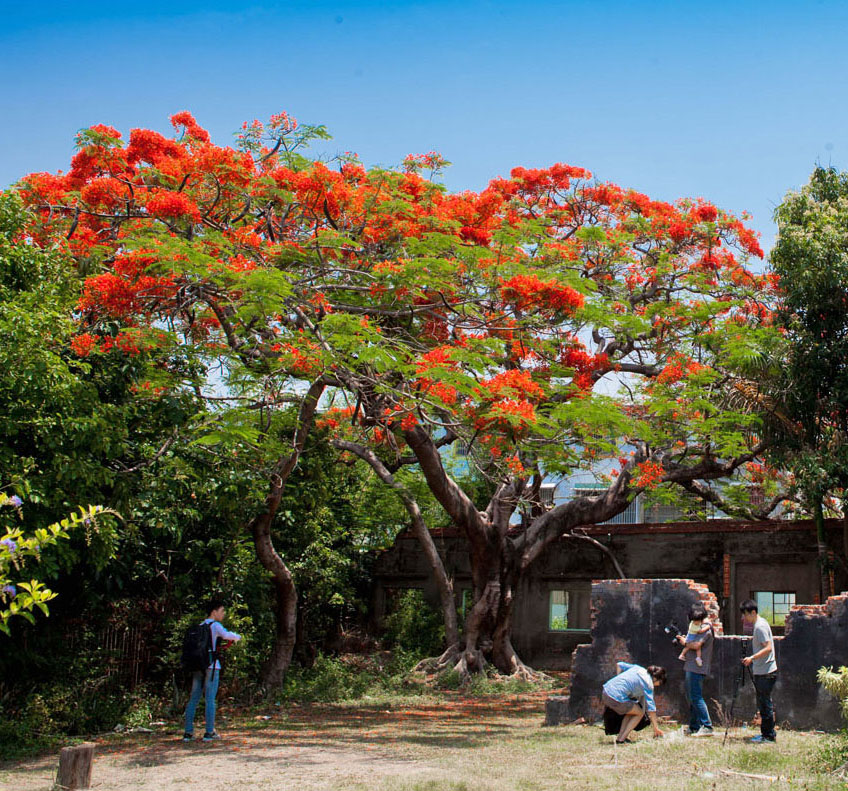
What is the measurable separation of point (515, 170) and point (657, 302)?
3.50 meters

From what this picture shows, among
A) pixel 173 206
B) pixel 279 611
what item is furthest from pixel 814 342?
pixel 279 611

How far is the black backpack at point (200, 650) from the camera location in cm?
960

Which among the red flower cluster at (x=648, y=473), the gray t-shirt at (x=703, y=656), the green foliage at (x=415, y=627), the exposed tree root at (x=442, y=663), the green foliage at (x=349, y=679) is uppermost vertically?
the red flower cluster at (x=648, y=473)

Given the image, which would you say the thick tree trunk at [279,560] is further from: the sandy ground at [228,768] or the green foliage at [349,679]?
the sandy ground at [228,768]

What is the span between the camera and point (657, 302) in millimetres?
14367

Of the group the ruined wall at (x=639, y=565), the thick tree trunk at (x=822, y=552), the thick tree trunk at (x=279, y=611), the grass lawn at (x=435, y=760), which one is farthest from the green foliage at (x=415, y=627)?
the thick tree trunk at (x=822, y=552)

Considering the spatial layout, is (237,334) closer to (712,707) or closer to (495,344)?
(495,344)

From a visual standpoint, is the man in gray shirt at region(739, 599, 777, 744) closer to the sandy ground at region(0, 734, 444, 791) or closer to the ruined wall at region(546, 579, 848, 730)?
the ruined wall at region(546, 579, 848, 730)

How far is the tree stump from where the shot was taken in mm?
6922

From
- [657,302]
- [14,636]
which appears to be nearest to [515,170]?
[657,302]

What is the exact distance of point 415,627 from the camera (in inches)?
701

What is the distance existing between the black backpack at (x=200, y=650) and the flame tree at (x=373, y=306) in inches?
97.2

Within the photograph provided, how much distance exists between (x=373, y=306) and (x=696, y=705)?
536 centimetres

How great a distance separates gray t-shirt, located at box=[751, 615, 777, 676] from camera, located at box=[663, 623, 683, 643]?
4.78 feet
